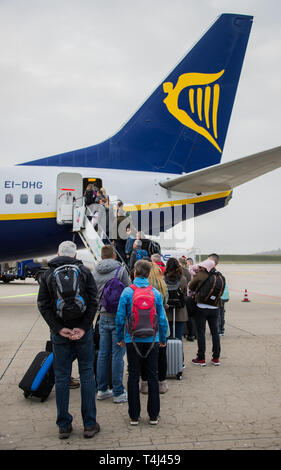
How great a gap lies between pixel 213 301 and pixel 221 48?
13165 mm

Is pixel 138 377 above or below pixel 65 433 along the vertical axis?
above

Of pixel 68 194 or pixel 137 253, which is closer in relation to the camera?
pixel 137 253

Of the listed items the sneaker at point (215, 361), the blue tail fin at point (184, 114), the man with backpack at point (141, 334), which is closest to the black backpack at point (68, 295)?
the man with backpack at point (141, 334)

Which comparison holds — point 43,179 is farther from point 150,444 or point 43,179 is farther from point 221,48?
point 150,444

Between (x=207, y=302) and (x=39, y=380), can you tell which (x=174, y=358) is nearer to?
(x=207, y=302)

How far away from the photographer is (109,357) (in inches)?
237

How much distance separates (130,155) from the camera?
16.8 metres

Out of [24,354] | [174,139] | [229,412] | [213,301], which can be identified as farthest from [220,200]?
[229,412]

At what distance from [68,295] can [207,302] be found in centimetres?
357

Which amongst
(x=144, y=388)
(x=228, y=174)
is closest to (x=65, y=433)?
(x=144, y=388)

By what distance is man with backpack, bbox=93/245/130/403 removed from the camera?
5.85 m

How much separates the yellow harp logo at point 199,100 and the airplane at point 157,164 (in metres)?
0.04

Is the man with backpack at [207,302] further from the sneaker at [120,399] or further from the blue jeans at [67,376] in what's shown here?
the blue jeans at [67,376]

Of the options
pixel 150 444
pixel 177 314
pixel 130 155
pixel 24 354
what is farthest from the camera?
pixel 130 155
